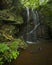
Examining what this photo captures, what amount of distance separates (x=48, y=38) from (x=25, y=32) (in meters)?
2.61

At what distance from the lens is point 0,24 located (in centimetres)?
1448

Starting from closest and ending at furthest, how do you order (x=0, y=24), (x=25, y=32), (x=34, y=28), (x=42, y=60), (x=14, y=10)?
(x=42, y=60) → (x=0, y=24) → (x=14, y=10) → (x=25, y=32) → (x=34, y=28)

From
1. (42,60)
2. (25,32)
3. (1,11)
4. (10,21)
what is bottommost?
(42,60)

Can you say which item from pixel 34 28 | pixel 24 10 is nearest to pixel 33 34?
pixel 34 28

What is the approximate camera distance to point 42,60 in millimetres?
9219

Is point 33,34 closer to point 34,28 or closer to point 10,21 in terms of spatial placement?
point 34,28

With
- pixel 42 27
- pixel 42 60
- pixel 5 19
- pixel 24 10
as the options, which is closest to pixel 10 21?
pixel 5 19

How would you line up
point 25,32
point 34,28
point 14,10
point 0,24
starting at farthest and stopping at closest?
point 34,28, point 25,32, point 14,10, point 0,24

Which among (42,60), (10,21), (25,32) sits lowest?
(42,60)

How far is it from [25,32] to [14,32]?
2.36 m

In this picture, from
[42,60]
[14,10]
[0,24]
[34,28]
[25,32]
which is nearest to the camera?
[42,60]

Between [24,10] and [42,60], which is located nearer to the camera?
[42,60]

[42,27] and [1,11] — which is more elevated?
[1,11]

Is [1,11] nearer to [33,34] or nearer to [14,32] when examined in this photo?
[14,32]
